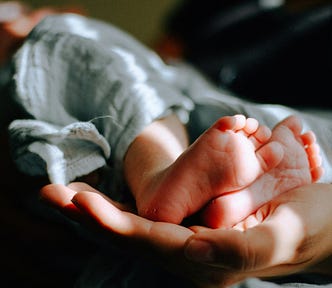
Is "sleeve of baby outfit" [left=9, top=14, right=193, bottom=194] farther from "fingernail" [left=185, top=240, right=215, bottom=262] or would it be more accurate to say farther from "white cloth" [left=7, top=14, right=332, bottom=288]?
"fingernail" [left=185, top=240, right=215, bottom=262]

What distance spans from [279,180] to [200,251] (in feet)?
0.37

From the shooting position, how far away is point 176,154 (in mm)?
473

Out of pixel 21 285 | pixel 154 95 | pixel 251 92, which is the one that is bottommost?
pixel 21 285

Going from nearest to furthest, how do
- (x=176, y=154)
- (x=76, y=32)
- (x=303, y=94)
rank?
(x=176, y=154) → (x=76, y=32) → (x=303, y=94)

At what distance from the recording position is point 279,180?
412 mm

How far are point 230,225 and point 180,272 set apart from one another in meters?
0.06

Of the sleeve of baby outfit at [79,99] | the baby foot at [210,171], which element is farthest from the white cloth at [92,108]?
the baby foot at [210,171]

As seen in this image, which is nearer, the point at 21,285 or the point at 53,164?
the point at 53,164

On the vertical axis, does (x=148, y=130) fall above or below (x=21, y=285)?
above

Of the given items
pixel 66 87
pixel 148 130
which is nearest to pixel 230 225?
pixel 148 130

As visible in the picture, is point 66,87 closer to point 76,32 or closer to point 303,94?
point 76,32

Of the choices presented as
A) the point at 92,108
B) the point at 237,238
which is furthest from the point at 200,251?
the point at 92,108

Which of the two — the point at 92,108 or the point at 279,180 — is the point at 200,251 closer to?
the point at 279,180

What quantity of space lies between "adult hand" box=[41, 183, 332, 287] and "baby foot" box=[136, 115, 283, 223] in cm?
2
